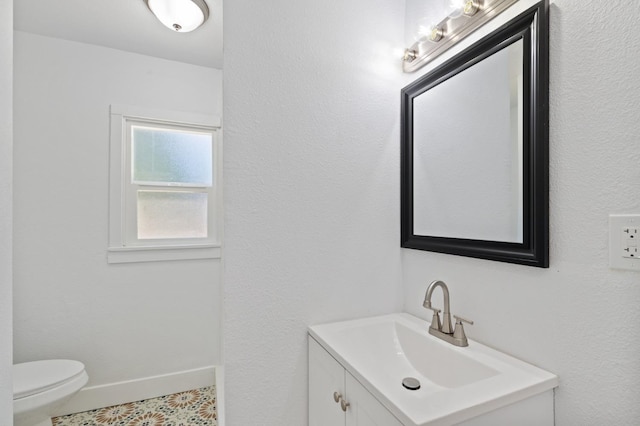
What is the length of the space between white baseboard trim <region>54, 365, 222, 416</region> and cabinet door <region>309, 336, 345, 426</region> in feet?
4.37

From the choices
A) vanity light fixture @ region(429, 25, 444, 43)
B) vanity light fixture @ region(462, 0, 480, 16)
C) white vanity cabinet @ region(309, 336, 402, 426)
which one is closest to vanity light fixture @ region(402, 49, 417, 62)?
vanity light fixture @ region(429, 25, 444, 43)

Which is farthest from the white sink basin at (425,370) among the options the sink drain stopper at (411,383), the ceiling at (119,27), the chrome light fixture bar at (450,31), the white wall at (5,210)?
the ceiling at (119,27)

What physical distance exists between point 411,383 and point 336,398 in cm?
25

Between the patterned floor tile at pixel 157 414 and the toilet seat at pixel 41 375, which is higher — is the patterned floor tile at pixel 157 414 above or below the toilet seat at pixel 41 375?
below

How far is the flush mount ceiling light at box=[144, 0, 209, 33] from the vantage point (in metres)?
1.53

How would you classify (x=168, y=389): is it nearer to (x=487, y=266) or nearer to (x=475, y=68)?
(x=487, y=266)

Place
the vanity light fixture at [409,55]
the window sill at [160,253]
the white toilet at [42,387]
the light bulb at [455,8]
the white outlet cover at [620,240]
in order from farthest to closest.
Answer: the window sill at [160,253]
the white toilet at [42,387]
the vanity light fixture at [409,55]
the light bulb at [455,8]
the white outlet cover at [620,240]

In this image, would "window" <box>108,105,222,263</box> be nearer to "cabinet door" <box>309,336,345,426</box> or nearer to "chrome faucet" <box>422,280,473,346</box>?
"cabinet door" <box>309,336,345,426</box>

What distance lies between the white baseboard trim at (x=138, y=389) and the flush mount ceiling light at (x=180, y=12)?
2256 mm

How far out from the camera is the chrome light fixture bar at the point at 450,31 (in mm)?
1027

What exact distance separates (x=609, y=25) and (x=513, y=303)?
0.78 m

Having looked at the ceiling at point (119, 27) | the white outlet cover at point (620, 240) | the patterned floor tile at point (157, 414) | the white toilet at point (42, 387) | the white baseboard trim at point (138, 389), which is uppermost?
the ceiling at point (119, 27)

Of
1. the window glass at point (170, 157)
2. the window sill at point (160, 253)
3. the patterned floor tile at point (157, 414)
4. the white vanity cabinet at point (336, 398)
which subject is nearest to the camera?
the white vanity cabinet at point (336, 398)

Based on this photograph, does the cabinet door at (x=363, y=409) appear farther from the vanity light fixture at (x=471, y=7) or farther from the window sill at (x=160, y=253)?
the window sill at (x=160, y=253)
